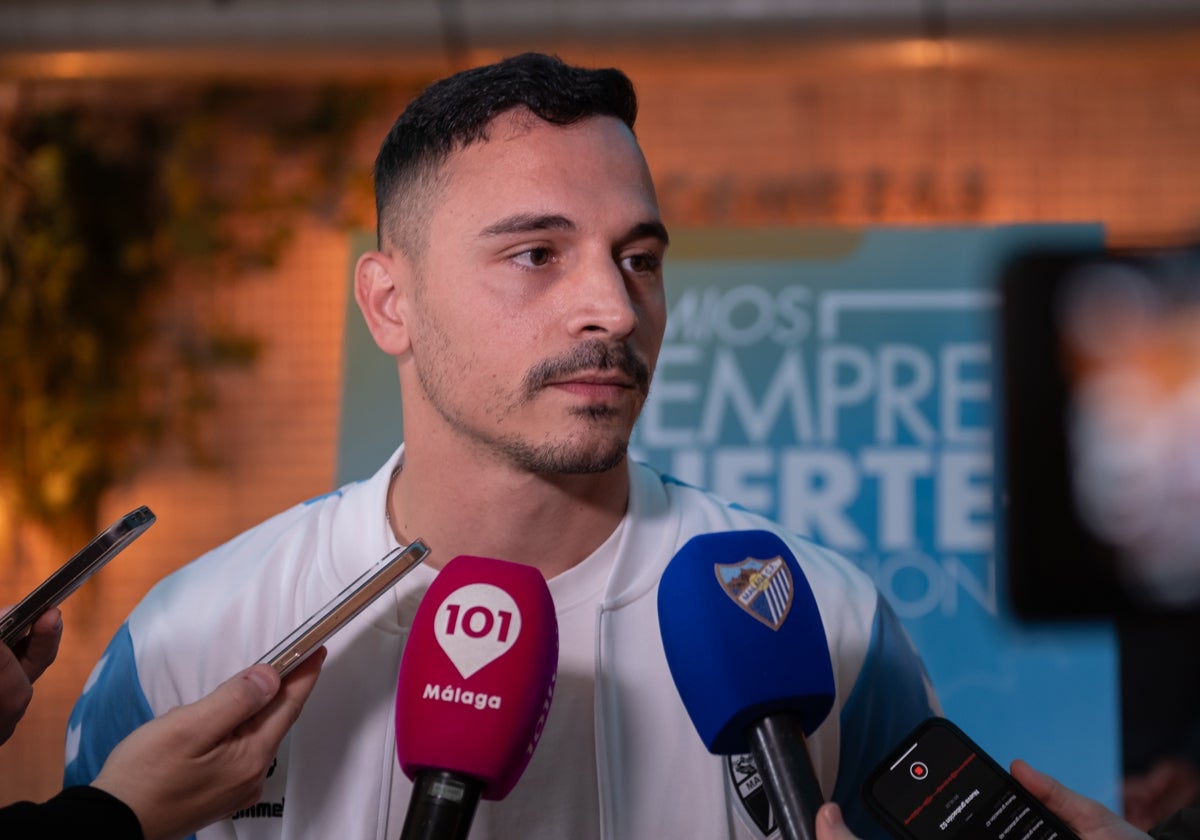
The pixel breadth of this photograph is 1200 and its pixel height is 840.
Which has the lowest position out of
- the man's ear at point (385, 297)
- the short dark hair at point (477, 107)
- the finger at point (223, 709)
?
A: the finger at point (223, 709)

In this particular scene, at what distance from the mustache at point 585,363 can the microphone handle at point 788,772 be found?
417mm

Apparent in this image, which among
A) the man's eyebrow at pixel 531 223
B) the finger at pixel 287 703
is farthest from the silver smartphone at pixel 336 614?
the man's eyebrow at pixel 531 223

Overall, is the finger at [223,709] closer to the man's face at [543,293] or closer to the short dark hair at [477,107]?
the man's face at [543,293]

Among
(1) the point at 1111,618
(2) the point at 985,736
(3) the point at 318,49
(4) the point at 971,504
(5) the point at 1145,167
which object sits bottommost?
(2) the point at 985,736

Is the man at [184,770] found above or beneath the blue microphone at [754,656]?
beneath

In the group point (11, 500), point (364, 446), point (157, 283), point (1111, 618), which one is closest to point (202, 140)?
point (157, 283)

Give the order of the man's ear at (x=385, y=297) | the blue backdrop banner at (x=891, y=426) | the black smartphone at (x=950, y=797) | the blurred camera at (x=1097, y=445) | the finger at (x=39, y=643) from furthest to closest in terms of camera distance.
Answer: the blurred camera at (x=1097, y=445)
the blue backdrop banner at (x=891, y=426)
the man's ear at (x=385, y=297)
the finger at (x=39, y=643)
the black smartphone at (x=950, y=797)

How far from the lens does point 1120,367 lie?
2.36 metres

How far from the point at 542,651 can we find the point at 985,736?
4.35 feet

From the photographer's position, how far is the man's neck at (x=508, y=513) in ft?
4.48

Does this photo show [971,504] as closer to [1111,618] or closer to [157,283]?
[1111,618]

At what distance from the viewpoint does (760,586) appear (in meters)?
1.05

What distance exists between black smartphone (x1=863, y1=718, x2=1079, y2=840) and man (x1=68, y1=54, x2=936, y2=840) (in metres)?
0.34

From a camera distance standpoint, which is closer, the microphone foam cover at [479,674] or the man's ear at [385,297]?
the microphone foam cover at [479,674]
